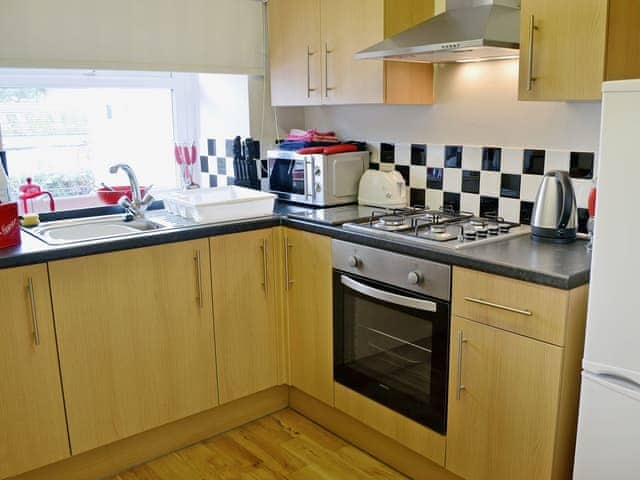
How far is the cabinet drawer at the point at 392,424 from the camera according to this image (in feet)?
7.41

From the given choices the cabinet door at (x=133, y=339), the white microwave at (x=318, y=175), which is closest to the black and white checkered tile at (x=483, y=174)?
the white microwave at (x=318, y=175)

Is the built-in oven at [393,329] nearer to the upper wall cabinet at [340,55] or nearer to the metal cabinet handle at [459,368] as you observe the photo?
the metal cabinet handle at [459,368]

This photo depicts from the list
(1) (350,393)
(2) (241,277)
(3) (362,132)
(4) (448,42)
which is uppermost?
(4) (448,42)

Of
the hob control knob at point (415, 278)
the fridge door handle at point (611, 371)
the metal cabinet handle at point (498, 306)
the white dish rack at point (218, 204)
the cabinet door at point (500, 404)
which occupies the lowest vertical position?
the cabinet door at point (500, 404)

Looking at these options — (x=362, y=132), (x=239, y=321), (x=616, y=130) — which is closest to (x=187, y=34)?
(x=362, y=132)

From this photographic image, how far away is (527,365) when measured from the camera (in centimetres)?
192

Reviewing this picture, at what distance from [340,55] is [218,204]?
841 millimetres

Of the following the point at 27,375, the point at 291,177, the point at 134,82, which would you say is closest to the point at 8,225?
the point at 27,375

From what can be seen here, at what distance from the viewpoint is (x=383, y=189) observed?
2910 millimetres

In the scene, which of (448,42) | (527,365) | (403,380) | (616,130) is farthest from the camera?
(403,380)

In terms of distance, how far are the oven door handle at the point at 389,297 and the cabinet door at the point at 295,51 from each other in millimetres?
932

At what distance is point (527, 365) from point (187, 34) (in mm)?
2116

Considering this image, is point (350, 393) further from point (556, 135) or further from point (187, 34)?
point (187, 34)

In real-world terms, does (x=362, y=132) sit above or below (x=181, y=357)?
above
